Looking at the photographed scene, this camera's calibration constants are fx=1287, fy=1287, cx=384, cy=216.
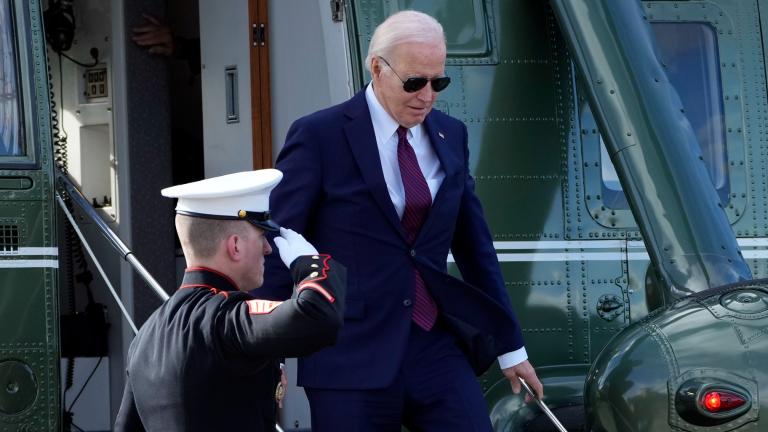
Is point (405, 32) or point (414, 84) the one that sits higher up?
point (405, 32)

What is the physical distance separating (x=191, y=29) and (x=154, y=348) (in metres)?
4.35

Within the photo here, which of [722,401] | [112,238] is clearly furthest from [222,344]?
[112,238]

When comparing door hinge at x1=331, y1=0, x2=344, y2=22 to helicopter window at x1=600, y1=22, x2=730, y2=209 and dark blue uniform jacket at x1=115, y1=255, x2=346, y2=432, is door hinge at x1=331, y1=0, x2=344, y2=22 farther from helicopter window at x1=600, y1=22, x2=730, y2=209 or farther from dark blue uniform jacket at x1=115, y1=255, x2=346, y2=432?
dark blue uniform jacket at x1=115, y1=255, x2=346, y2=432

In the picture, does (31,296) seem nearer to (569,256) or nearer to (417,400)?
(417,400)

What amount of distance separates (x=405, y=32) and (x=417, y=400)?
1031 millimetres

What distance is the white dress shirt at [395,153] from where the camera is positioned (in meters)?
3.71

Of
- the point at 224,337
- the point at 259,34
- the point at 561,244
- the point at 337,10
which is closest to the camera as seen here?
the point at 224,337

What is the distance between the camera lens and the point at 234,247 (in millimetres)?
2865

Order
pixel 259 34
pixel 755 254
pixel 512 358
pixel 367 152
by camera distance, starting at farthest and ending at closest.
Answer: pixel 259 34
pixel 755 254
pixel 512 358
pixel 367 152

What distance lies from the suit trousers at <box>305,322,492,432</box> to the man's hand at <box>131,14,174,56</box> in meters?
3.03

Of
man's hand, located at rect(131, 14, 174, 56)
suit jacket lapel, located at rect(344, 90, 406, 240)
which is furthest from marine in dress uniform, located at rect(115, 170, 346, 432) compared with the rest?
Result: man's hand, located at rect(131, 14, 174, 56)

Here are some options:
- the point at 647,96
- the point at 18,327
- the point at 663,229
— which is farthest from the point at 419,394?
the point at 18,327

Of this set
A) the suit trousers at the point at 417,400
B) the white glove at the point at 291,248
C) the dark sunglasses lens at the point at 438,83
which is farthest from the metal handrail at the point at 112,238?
the white glove at the point at 291,248

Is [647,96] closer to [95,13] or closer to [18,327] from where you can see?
[18,327]
